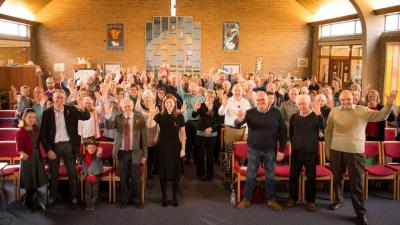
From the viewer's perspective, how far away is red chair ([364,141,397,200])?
631 centimetres

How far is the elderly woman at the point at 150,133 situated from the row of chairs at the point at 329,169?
4.48 feet

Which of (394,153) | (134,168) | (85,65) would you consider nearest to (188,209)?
(134,168)

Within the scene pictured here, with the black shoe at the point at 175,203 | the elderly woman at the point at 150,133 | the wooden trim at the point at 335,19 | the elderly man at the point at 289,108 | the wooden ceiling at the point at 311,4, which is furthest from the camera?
the wooden ceiling at the point at 311,4

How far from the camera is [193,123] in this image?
8.20 m

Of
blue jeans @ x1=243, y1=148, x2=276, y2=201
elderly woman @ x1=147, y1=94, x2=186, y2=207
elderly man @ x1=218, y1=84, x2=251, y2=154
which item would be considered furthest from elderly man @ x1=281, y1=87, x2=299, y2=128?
elderly woman @ x1=147, y1=94, x2=186, y2=207

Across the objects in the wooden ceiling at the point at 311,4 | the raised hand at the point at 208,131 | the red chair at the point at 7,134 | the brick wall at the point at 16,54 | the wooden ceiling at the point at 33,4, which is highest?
the wooden ceiling at the point at 311,4

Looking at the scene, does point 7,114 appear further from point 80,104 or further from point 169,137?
point 169,137

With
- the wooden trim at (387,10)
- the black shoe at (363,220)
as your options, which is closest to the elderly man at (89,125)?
the black shoe at (363,220)

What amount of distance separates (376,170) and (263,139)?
205 cm

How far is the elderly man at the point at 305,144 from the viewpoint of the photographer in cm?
577

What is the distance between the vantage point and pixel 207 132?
23.5ft

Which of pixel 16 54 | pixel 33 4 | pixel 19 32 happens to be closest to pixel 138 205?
pixel 19 32

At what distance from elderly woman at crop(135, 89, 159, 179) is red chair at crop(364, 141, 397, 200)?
11.4 feet

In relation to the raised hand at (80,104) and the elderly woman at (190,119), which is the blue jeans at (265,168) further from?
the raised hand at (80,104)
